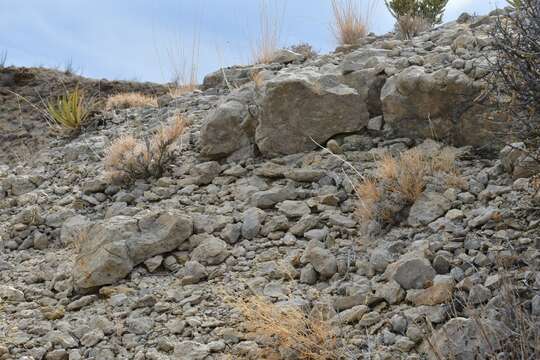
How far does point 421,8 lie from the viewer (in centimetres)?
1007

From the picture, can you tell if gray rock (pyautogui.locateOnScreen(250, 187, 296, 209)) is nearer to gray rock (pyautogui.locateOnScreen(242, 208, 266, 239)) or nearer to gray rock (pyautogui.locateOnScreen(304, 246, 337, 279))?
gray rock (pyautogui.locateOnScreen(242, 208, 266, 239))

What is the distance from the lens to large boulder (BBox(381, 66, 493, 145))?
5.40 meters

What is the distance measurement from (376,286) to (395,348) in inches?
23.6

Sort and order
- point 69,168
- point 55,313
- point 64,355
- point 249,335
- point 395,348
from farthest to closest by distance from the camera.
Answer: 1. point 69,168
2. point 55,313
3. point 64,355
4. point 249,335
5. point 395,348

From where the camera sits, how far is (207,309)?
4.34 meters

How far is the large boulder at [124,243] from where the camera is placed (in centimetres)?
499

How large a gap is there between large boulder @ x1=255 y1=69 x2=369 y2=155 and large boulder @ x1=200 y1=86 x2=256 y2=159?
0.26m

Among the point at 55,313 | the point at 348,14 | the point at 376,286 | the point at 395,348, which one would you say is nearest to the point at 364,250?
the point at 376,286

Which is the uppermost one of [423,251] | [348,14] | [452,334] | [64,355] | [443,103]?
[348,14]

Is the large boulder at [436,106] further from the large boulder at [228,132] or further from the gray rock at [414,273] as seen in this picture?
the gray rock at [414,273]

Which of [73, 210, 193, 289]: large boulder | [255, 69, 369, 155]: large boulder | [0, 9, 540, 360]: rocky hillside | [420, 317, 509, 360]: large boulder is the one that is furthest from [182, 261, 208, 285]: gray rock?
[420, 317, 509, 360]: large boulder

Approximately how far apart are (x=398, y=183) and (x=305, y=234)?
2.54ft

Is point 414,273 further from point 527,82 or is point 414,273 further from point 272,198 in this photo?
point 272,198

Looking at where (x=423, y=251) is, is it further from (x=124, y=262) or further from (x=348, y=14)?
(x=348, y=14)
